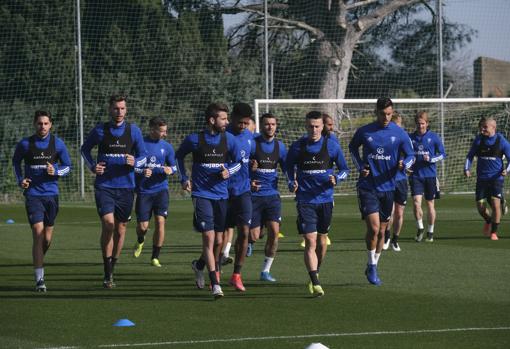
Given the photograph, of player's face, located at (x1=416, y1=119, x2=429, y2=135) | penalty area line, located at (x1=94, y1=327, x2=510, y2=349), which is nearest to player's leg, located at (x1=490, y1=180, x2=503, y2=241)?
player's face, located at (x1=416, y1=119, x2=429, y2=135)

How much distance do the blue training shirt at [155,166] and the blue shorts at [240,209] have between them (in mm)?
3324

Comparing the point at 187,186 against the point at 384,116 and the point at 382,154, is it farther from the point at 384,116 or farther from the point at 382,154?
the point at 384,116

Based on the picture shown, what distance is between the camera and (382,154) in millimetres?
14047

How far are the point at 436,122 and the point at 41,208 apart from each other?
22400 millimetres

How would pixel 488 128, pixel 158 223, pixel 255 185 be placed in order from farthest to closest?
pixel 488 128, pixel 158 223, pixel 255 185

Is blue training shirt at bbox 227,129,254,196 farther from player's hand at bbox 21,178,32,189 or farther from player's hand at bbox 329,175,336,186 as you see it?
player's hand at bbox 21,178,32,189

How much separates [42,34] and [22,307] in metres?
24.2

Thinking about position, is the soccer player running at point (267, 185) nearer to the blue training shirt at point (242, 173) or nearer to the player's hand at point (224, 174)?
the blue training shirt at point (242, 173)

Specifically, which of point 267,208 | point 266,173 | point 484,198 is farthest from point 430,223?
point 267,208

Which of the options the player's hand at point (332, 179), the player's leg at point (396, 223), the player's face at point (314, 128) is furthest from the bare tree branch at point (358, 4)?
the player's hand at point (332, 179)

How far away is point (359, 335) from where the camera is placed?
9.89 metres

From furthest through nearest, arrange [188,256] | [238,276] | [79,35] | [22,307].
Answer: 1. [79,35]
2. [188,256]
3. [238,276]
4. [22,307]

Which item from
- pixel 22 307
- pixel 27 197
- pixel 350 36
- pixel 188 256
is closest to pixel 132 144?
pixel 27 197

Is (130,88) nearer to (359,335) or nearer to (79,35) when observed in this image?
(79,35)
